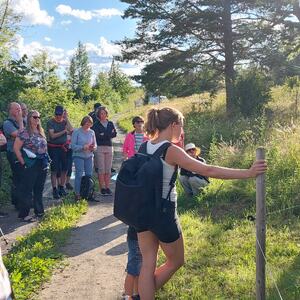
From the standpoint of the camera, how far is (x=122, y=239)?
22.2 ft

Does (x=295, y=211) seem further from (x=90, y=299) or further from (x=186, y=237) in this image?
(x=90, y=299)

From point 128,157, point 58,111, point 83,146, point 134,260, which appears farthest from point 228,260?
A: point 58,111

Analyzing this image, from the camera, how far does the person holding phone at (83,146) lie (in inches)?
344

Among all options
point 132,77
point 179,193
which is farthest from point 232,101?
point 179,193

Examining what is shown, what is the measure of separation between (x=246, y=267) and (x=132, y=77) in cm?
1949

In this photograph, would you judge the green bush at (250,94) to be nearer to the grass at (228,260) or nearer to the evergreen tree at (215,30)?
the evergreen tree at (215,30)

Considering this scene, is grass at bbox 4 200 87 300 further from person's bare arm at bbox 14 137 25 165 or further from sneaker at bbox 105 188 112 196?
sneaker at bbox 105 188 112 196

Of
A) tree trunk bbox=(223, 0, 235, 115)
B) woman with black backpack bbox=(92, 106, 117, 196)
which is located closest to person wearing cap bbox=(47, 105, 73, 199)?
woman with black backpack bbox=(92, 106, 117, 196)

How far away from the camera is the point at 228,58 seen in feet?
73.3

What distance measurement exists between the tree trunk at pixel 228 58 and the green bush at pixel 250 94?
573 mm

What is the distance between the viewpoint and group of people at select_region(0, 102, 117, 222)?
760 cm

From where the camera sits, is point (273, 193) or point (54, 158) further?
point (54, 158)

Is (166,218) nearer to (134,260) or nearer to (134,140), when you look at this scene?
(134,260)

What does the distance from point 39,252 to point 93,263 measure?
0.77m
